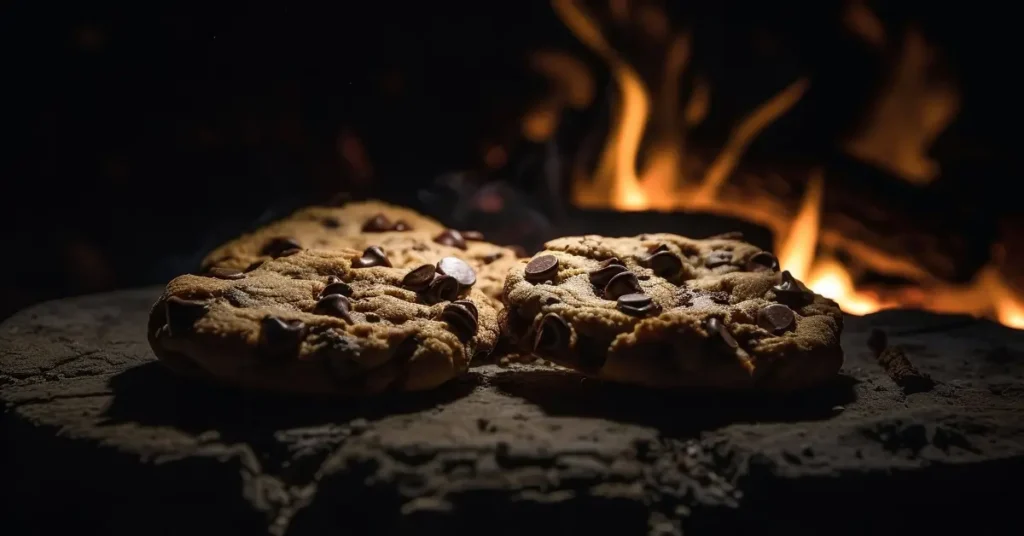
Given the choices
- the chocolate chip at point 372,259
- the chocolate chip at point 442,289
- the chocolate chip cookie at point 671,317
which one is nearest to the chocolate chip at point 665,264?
the chocolate chip cookie at point 671,317

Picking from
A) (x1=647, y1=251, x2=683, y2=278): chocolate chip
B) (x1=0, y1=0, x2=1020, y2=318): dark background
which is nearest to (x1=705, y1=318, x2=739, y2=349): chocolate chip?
(x1=647, y1=251, x2=683, y2=278): chocolate chip

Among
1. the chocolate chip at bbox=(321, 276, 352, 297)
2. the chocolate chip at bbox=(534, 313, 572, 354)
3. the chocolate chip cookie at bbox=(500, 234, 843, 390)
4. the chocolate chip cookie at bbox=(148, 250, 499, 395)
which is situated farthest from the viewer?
the chocolate chip at bbox=(321, 276, 352, 297)

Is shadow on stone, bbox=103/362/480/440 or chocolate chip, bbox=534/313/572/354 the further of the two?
chocolate chip, bbox=534/313/572/354

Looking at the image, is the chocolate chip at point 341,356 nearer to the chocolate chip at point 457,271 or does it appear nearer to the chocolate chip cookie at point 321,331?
A: the chocolate chip cookie at point 321,331

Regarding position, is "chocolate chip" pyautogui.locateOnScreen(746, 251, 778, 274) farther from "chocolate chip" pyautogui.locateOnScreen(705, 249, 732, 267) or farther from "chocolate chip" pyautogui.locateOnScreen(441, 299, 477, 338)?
"chocolate chip" pyautogui.locateOnScreen(441, 299, 477, 338)

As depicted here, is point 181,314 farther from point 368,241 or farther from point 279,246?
point 368,241

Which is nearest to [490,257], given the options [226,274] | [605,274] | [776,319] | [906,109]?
[605,274]
